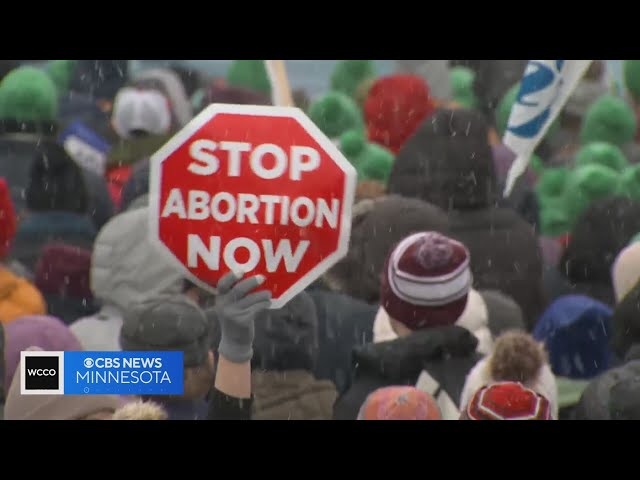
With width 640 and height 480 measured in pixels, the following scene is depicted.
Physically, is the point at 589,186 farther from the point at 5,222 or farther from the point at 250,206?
the point at 250,206

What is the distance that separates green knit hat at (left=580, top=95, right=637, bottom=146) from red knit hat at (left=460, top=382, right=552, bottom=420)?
448 cm

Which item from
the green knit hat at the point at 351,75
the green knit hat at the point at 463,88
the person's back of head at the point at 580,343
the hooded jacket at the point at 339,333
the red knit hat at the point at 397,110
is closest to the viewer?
the hooded jacket at the point at 339,333

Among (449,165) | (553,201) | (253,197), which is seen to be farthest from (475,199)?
(253,197)

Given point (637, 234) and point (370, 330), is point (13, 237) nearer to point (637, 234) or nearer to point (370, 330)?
point (370, 330)

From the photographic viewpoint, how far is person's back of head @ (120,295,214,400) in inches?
149

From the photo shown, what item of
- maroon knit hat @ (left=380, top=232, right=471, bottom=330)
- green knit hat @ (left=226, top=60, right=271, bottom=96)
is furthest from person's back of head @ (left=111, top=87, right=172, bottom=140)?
maroon knit hat @ (left=380, top=232, right=471, bottom=330)

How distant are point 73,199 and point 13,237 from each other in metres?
0.38

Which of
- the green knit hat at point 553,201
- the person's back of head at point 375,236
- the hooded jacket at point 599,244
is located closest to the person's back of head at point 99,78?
the green knit hat at point 553,201

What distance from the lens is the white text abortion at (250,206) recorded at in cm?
280

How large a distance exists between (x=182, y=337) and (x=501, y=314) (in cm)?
117

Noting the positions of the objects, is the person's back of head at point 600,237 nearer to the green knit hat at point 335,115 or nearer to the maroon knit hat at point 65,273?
the maroon knit hat at point 65,273

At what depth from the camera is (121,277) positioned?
4.58 m

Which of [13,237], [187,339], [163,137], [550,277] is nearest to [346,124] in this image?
[163,137]

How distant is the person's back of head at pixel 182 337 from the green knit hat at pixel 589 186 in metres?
2.73
